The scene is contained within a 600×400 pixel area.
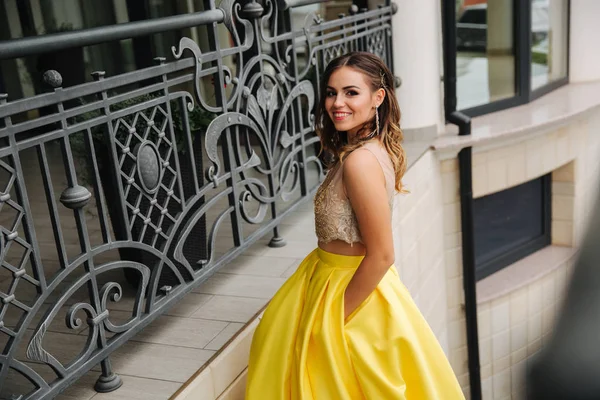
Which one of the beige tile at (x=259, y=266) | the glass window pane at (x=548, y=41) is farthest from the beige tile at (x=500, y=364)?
the beige tile at (x=259, y=266)

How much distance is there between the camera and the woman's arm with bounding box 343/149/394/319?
1845mm

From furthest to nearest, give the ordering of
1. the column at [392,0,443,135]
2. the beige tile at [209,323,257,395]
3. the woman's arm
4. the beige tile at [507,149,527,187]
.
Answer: the beige tile at [507,149,527,187] → the column at [392,0,443,135] → the beige tile at [209,323,257,395] → the woman's arm

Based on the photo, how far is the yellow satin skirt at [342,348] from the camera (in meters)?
1.87

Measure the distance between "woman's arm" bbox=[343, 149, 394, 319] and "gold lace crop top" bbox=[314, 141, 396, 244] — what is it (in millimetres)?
35

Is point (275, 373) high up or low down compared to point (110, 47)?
down

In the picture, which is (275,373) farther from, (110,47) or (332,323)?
(110,47)

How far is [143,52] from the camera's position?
470 centimetres

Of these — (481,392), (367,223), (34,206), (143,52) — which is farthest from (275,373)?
(481,392)

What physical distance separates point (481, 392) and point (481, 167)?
5.89 ft

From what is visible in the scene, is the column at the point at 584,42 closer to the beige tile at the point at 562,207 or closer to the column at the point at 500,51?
the column at the point at 500,51

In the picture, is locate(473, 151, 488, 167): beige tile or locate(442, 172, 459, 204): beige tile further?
locate(473, 151, 488, 167): beige tile

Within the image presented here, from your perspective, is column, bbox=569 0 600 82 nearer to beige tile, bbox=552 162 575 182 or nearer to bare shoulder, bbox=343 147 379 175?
beige tile, bbox=552 162 575 182

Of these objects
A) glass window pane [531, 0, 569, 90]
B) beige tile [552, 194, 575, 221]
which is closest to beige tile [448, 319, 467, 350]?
beige tile [552, 194, 575, 221]

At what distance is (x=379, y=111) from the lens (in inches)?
80.0
